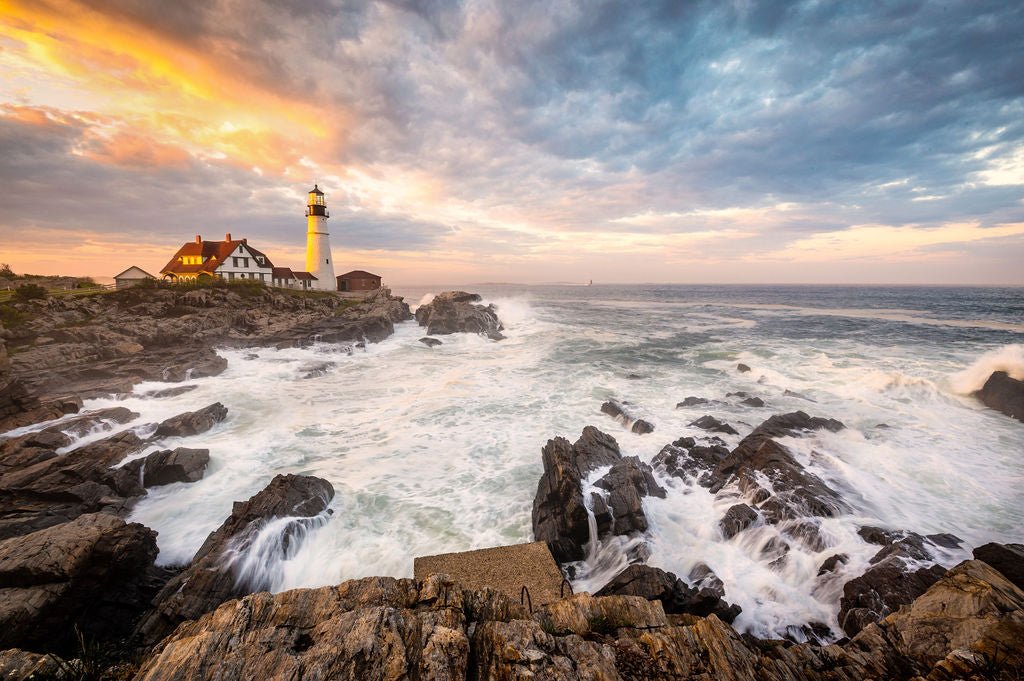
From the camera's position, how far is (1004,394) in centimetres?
1889

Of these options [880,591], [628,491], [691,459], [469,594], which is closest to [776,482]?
[691,459]

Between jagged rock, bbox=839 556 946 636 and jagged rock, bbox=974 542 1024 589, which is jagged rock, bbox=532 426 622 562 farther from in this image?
jagged rock, bbox=974 542 1024 589

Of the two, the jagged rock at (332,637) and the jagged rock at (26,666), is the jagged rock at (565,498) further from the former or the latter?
the jagged rock at (26,666)

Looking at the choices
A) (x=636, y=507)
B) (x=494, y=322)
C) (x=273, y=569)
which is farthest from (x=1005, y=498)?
(x=494, y=322)

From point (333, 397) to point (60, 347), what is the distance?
17.6m

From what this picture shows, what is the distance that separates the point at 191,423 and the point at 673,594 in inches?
748

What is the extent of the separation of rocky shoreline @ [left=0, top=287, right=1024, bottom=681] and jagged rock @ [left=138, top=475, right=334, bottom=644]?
0.04m

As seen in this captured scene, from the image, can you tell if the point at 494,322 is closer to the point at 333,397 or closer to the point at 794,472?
the point at 333,397

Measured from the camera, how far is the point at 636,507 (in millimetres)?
10781

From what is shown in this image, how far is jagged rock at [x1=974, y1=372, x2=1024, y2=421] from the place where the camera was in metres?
18.1

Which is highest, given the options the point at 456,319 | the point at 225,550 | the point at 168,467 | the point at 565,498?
the point at 456,319

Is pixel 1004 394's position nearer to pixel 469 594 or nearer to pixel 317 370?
pixel 469 594

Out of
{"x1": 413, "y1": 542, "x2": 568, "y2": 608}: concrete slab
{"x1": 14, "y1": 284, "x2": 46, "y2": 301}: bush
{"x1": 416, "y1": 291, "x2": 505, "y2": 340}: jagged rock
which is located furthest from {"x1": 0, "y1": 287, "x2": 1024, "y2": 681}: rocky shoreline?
{"x1": 416, "y1": 291, "x2": 505, "y2": 340}: jagged rock

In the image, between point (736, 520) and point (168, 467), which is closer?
point (736, 520)
